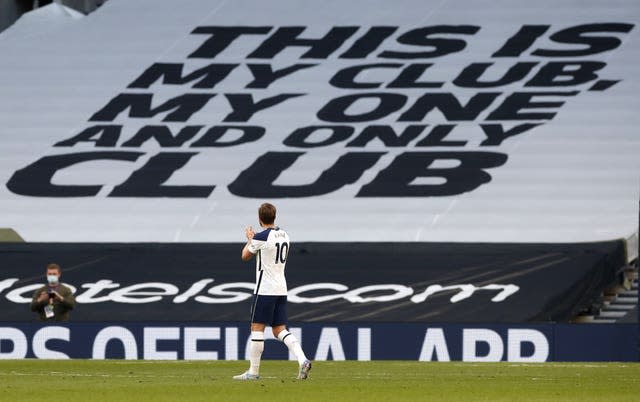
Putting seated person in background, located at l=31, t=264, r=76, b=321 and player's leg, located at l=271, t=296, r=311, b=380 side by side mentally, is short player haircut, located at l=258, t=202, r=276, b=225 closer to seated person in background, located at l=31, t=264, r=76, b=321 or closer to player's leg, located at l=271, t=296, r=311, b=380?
player's leg, located at l=271, t=296, r=311, b=380

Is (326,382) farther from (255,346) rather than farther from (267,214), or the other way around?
(267,214)

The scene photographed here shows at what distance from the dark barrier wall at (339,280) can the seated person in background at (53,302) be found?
2393 millimetres

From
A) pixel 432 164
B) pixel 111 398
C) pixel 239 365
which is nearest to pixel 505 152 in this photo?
pixel 432 164

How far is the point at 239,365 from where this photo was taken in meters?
18.9

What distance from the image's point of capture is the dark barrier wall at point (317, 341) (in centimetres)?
2177

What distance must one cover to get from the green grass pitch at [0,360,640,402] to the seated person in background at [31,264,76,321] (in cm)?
270

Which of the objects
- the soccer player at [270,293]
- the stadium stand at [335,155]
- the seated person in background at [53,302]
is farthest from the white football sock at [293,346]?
the stadium stand at [335,155]

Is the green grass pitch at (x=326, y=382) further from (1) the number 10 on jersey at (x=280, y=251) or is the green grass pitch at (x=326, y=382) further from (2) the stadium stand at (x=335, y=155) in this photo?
(2) the stadium stand at (x=335, y=155)

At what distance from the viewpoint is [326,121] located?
3042 cm

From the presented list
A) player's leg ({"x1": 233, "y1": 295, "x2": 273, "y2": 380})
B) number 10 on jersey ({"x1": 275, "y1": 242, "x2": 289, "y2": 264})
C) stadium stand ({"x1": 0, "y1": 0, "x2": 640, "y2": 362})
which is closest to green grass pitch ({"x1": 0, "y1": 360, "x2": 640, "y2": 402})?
player's leg ({"x1": 233, "y1": 295, "x2": 273, "y2": 380})

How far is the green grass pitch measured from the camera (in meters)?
12.2

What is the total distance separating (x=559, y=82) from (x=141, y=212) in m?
8.99

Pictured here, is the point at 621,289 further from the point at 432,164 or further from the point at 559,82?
the point at 559,82

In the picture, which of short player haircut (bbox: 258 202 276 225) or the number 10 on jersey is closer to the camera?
short player haircut (bbox: 258 202 276 225)
